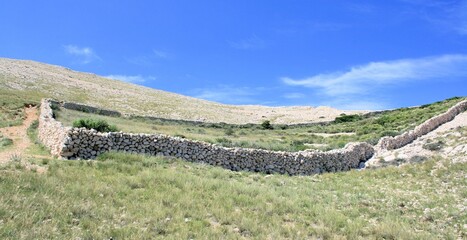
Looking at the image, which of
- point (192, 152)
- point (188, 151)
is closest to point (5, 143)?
point (188, 151)

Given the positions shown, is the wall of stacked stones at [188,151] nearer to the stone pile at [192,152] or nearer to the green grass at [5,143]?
the stone pile at [192,152]

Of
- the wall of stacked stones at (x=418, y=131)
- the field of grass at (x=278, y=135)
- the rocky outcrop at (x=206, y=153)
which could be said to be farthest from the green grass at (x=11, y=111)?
the wall of stacked stones at (x=418, y=131)

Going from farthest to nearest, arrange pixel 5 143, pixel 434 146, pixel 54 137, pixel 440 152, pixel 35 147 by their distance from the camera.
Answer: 1. pixel 434 146
2. pixel 440 152
3. pixel 5 143
4. pixel 35 147
5. pixel 54 137

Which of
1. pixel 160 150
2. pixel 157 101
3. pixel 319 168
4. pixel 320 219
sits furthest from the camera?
pixel 157 101

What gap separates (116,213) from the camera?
9.59 metres

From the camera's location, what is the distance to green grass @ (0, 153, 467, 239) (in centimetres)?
859

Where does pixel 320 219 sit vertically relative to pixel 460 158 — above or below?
below

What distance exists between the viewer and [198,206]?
10.8 metres

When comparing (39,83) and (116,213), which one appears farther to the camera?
(39,83)

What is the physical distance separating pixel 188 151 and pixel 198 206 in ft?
28.0

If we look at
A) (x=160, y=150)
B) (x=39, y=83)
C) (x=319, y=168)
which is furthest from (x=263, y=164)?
(x=39, y=83)

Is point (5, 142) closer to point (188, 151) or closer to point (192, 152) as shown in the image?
point (188, 151)

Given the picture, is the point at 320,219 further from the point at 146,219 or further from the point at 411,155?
the point at 411,155

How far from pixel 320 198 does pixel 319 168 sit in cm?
804
